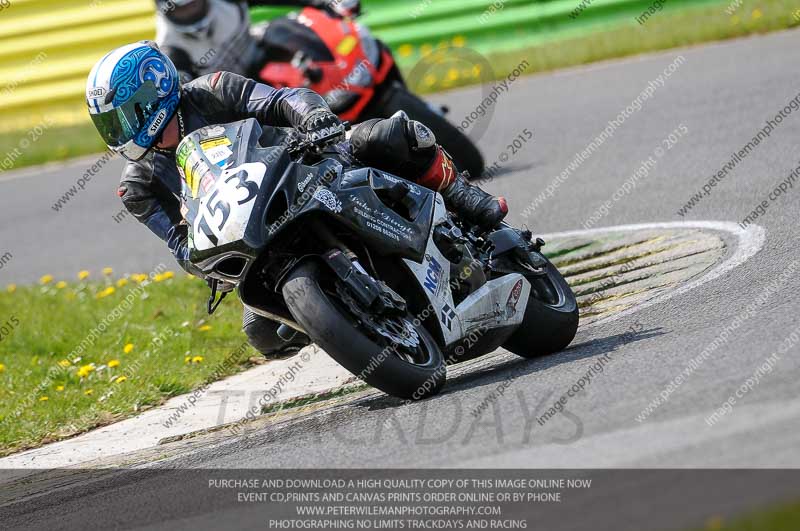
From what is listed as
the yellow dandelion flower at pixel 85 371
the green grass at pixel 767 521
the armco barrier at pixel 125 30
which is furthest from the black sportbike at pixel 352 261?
the armco barrier at pixel 125 30

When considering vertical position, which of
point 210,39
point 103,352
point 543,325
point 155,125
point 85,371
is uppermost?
point 155,125

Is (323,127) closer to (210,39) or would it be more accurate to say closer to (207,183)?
(207,183)

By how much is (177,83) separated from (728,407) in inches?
113

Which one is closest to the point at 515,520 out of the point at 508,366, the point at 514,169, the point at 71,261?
the point at 508,366

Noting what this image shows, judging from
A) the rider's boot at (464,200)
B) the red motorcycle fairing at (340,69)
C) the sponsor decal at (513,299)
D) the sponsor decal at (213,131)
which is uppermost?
the sponsor decal at (213,131)

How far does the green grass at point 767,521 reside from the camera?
10.7ft

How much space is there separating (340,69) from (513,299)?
4.36m

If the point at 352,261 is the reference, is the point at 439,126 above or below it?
below

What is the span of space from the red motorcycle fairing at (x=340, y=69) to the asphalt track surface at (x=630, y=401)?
1322mm

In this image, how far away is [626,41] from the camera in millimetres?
13758

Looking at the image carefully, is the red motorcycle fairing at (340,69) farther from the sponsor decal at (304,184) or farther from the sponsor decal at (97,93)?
the sponsor decal at (304,184)

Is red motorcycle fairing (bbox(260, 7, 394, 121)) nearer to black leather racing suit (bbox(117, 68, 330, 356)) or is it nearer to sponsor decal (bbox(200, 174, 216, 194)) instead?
black leather racing suit (bbox(117, 68, 330, 356))

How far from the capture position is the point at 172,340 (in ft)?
26.6

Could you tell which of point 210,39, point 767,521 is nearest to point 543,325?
point 767,521
